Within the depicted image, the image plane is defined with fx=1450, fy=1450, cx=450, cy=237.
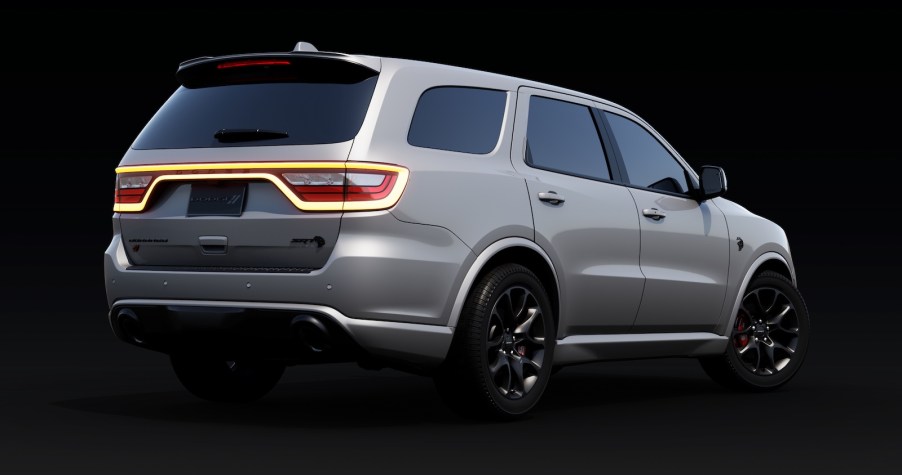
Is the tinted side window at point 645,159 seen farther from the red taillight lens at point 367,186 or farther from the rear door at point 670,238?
the red taillight lens at point 367,186

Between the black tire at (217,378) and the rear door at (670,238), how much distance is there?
239 centimetres

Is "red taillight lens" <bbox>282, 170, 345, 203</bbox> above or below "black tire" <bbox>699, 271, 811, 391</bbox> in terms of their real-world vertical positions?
above

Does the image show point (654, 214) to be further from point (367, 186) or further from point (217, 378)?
point (217, 378)

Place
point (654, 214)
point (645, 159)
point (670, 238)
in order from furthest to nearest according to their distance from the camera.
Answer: point (645, 159) → point (670, 238) → point (654, 214)

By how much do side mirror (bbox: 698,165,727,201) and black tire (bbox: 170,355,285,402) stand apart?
303cm

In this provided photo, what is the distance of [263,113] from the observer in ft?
24.7

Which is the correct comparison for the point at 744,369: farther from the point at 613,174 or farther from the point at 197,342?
the point at 197,342

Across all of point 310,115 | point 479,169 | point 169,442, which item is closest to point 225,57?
point 310,115

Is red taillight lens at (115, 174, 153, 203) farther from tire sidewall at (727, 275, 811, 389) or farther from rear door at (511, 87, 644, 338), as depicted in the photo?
tire sidewall at (727, 275, 811, 389)

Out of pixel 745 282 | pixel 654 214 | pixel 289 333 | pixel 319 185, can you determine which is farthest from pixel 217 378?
pixel 745 282

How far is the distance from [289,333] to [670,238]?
303 centimetres

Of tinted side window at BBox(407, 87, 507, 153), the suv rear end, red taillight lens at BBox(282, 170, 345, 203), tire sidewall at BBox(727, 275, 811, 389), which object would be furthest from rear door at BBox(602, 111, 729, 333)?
red taillight lens at BBox(282, 170, 345, 203)

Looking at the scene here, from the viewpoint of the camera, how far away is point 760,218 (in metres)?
10.3

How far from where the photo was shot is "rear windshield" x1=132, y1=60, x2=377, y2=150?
729 centimetres
